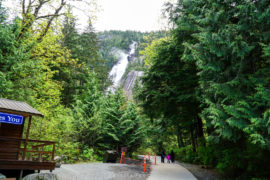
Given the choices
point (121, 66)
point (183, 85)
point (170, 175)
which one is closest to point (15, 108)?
point (170, 175)

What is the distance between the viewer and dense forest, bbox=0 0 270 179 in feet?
25.5

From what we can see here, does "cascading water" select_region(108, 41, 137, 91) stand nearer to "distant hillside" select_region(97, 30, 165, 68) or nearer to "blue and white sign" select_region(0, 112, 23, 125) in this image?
"distant hillside" select_region(97, 30, 165, 68)

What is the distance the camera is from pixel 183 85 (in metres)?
13.8

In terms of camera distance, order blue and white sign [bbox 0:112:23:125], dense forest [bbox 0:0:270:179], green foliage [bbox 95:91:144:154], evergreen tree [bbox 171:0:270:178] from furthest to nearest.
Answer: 1. green foliage [bbox 95:91:144:154]
2. blue and white sign [bbox 0:112:23:125]
3. dense forest [bbox 0:0:270:179]
4. evergreen tree [bbox 171:0:270:178]

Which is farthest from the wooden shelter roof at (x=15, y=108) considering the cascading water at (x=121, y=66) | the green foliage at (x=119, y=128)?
the cascading water at (x=121, y=66)

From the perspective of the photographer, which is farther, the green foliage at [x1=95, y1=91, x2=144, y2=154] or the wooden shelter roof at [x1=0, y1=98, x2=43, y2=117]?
the green foliage at [x1=95, y1=91, x2=144, y2=154]

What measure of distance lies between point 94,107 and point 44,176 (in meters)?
11.2

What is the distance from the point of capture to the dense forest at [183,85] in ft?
25.5

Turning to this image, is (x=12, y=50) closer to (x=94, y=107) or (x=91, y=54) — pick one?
(x=94, y=107)

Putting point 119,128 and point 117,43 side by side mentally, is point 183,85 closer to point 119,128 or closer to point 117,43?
point 119,128

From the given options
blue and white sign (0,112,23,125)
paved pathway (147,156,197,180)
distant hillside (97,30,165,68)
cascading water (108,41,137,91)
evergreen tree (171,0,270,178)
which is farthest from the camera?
distant hillside (97,30,165,68)

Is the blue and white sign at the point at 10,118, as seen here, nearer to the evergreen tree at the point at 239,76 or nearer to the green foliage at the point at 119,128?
the evergreen tree at the point at 239,76

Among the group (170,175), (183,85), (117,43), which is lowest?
(170,175)

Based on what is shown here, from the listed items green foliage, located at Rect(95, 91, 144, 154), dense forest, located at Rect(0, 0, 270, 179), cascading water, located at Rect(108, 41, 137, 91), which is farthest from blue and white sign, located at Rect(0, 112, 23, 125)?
cascading water, located at Rect(108, 41, 137, 91)
